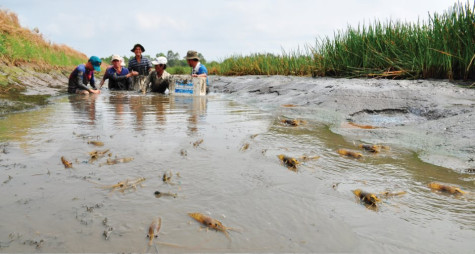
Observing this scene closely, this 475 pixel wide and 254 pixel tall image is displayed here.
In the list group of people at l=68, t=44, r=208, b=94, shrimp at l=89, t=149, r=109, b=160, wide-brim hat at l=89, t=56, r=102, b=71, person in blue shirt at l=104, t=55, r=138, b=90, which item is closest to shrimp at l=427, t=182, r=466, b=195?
shrimp at l=89, t=149, r=109, b=160

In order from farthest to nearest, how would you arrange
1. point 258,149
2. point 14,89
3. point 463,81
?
point 14,89 < point 463,81 < point 258,149

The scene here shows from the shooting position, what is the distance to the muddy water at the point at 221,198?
1.58 m

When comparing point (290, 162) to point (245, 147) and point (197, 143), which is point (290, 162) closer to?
point (245, 147)

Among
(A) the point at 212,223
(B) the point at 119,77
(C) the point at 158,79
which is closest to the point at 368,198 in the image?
(A) the point at 212,223

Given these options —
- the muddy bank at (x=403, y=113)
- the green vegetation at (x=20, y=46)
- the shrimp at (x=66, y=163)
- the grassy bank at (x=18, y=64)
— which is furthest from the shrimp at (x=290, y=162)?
the green vegetation at (x=20, y=46)

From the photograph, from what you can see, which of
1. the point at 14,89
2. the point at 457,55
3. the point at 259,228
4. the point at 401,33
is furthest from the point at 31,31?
the point at 259,228

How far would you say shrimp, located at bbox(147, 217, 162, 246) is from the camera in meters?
1.56

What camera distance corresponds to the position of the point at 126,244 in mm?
1515

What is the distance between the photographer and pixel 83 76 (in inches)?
366

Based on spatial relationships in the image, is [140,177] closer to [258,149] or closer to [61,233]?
[61,233]

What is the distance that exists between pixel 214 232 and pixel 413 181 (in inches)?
63.8

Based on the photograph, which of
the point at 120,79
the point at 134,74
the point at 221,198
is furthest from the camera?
the point at 120,79

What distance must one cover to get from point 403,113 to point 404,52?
320 cm

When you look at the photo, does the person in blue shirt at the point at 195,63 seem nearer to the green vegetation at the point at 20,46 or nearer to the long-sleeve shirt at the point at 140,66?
the long-sleeve shirt at the point at 140,66
